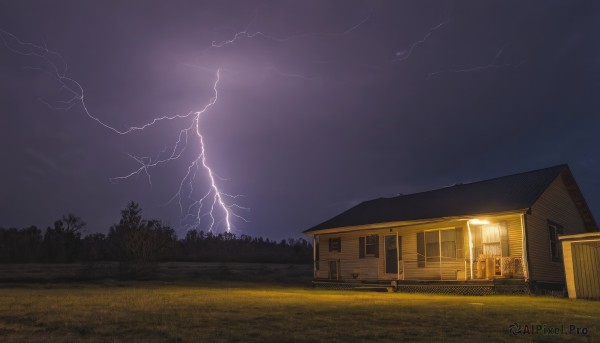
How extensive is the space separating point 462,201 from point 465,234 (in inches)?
92.0

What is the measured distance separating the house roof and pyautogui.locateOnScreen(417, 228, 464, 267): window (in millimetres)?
904

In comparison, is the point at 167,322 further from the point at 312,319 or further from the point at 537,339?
the point at 537,339

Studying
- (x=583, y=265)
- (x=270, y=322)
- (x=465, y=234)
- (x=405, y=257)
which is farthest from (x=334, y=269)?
(x=270, y=322)

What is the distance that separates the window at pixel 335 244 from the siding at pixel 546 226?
32.7ft

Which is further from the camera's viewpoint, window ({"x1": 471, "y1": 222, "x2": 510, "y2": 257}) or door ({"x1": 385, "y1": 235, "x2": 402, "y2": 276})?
door ({"x1": 385, "y1": 235, "x2": 402, "y2": 276})

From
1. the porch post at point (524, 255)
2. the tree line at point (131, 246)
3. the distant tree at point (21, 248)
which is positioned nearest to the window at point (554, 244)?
the porch post at point (524, 255)

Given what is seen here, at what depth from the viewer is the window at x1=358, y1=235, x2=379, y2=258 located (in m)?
24.8

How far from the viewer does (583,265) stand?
16562 mm

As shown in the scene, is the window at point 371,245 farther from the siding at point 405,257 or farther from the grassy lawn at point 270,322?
the grassy lawn at point 270,322

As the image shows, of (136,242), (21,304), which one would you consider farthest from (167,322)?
(136,242)

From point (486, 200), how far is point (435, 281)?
13.6 feet

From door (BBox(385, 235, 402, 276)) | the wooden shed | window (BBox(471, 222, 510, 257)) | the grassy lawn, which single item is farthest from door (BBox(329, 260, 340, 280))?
the grassy lawn

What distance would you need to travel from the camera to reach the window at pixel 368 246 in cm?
2485

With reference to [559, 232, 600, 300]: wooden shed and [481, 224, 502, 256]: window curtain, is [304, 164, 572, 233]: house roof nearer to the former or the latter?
[481, 224, 502, 256]: window curtain
